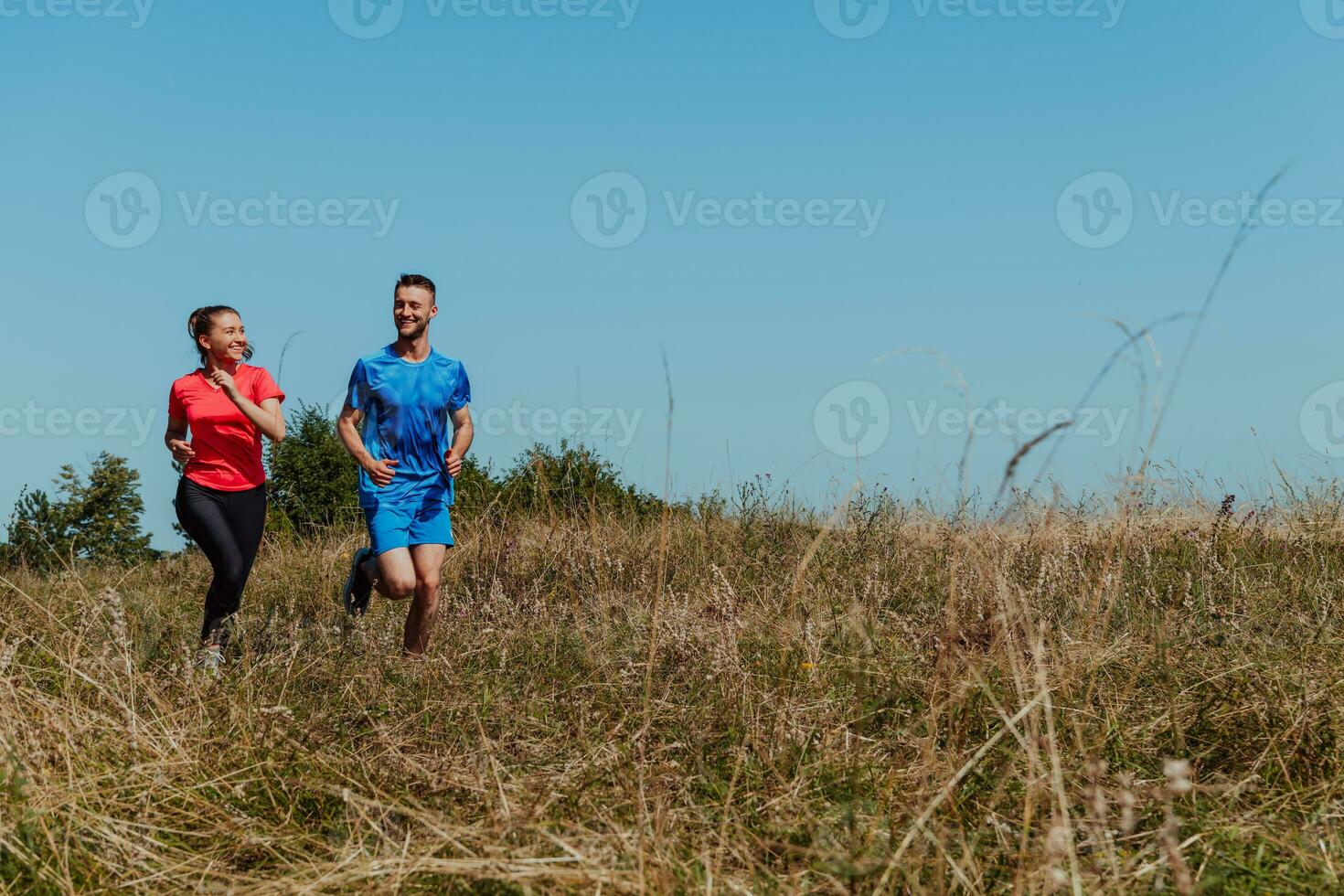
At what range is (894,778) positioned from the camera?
3150 mm

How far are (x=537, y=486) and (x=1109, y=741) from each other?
8.44m

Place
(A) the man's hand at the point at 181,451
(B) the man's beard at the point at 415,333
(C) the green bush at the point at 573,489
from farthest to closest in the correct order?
(C) the green bush at the point at 573,489, (B) the man's beard at the point at 415,333, (A) the man's hand at the point at 181,451

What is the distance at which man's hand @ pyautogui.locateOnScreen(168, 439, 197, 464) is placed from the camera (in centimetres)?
555

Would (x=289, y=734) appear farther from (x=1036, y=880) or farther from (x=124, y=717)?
(x=1036, y=880)

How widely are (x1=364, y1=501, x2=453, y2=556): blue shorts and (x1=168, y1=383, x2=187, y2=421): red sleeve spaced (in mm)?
1110

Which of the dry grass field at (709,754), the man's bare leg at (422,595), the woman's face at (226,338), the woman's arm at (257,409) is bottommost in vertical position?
the dry grass field at (709,754)

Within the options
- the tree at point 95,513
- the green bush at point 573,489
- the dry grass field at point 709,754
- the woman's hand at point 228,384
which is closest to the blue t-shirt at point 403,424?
the woman's hand at point 228,384

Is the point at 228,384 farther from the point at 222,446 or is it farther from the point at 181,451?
the point at 181,451

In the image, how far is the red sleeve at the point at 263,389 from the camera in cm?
573

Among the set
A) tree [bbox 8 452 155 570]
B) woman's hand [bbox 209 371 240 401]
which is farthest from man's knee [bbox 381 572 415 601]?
tree [bbox 8 452 155 570]

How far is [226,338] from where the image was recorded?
5.66m

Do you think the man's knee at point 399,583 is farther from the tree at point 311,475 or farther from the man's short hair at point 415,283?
the tree at point 311,475

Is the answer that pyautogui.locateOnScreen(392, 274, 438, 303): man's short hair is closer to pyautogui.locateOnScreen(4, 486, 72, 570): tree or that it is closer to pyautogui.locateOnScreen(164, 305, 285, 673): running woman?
pyautogui.locateOnScreen(164, 305, 285, 673): running woman

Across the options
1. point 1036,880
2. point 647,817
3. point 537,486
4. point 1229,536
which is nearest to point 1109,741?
point 1036,880
